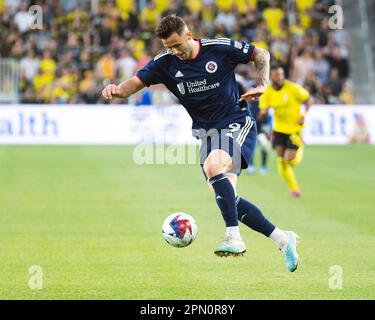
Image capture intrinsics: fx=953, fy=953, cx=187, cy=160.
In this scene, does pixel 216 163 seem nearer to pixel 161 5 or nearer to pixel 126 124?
pixel 126 124

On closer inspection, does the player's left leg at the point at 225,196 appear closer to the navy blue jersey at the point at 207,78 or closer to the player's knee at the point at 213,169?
the player's knee at the point at 213,169

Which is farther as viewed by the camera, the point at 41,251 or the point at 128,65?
the point at 128,65

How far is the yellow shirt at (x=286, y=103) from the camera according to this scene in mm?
16703

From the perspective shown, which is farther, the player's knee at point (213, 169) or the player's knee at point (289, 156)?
the player's knee at point (289, 156)

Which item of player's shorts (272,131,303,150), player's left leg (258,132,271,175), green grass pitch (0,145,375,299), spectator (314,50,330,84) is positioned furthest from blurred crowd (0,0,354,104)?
player's shorts (272,131,303,150)

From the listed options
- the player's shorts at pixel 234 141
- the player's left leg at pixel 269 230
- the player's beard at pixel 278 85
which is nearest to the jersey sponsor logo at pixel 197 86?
the player's shorts at pixel 234 141

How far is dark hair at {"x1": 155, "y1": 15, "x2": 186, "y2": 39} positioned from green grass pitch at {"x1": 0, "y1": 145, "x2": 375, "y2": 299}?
7.61 ft

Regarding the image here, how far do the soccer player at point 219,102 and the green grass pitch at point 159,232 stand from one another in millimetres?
650

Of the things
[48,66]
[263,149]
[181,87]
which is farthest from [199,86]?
[48,66]
